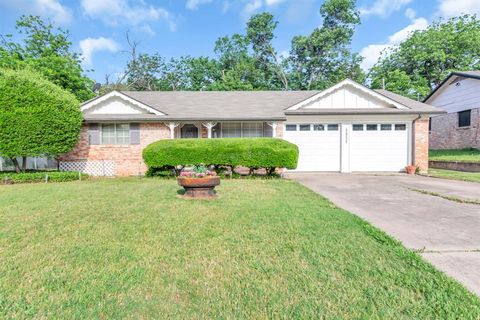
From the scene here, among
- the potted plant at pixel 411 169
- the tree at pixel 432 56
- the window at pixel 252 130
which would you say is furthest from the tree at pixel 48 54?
the tree at pixel 432 56

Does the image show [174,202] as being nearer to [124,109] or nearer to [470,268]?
[470,268]

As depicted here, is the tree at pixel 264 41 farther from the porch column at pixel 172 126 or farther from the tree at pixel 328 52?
the porch column at pixel 172 126

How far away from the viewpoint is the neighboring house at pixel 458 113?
54.6 feet

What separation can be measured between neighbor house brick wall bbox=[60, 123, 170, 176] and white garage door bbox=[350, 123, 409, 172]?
32.2 ft

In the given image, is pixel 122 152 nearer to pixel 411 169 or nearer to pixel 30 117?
pixel 30 117

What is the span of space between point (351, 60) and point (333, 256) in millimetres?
34239

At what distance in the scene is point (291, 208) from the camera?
18.2 feet

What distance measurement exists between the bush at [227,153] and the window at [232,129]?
2.91 meters

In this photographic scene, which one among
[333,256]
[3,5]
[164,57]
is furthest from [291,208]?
[164,57]

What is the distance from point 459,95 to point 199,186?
20.8 meters

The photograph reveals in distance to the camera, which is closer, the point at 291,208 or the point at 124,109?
the point at 291,208

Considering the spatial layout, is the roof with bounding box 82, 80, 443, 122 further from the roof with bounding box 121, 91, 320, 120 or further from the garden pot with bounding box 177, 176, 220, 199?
the garden pot with bounding box 177, 176, 220, 199

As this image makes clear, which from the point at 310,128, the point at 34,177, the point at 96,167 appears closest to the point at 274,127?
the point at 310,128

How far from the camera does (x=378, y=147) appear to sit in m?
12.8
